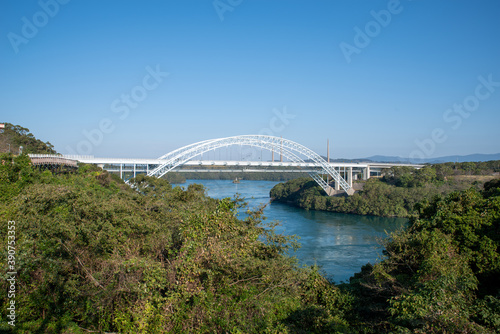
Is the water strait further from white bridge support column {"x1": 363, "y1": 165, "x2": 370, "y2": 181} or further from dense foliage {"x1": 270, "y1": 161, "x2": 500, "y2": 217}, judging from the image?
white bridge support column {"x1": 363, "y1": 165, "x2": 370, "y2": 181}

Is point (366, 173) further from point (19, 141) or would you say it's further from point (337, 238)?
point (19, 141)

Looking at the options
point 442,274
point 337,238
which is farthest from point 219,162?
point 442,274

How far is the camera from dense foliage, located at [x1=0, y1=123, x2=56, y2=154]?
814 inches

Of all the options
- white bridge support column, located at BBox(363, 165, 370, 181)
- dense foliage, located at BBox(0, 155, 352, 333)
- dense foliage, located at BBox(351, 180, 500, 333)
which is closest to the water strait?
dense foliage, located at BBox(351, 180, 500, 333)

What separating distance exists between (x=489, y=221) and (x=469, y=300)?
3.34 metres

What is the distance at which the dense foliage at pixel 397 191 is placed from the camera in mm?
29844

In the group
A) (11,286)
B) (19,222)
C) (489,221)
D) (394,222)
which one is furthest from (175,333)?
(394,222)

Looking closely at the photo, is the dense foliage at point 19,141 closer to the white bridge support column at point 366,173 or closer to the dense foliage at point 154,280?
the dense foliage at point 154,280

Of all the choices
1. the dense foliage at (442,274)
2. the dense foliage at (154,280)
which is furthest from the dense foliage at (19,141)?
the dense foliage at (442,274)

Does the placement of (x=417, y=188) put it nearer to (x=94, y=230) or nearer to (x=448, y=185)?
(x=448, y=185)

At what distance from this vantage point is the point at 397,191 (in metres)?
31.0

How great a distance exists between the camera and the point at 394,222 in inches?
1046

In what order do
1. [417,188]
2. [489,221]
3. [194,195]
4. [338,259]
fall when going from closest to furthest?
[489,221] < [194,195] < [338,259] < [417,188]

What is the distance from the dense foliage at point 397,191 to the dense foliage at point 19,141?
2238cm
